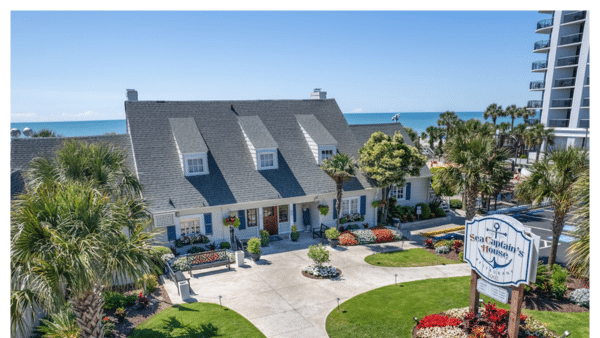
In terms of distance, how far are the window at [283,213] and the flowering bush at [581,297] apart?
16.7 m

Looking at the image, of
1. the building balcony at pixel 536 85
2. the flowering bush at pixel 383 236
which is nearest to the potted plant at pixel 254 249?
the flowering bush at pixel 383 236

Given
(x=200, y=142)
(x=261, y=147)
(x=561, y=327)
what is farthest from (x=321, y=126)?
(x=561, y=327)

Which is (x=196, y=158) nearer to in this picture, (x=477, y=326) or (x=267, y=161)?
(x=267, y=161)

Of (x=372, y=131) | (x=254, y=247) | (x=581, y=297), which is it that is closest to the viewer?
(x=581, y=297)

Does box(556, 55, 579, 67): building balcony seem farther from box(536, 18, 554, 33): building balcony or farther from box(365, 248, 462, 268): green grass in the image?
box(365, 248, 462, 268): green grass

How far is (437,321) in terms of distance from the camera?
14094 millimetres

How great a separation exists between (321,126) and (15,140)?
21538 millimetres

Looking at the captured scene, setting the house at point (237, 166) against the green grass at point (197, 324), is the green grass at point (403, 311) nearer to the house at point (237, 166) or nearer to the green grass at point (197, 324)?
the green grass at point (197, 324)

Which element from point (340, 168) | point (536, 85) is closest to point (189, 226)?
point (340, 168)

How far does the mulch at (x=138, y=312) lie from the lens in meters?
14.2

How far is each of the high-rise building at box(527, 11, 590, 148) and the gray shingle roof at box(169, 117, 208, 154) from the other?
4843cm

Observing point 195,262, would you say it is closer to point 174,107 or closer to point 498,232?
point 174,107

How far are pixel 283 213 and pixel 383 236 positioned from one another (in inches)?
288

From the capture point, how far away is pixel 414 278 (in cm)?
1922
